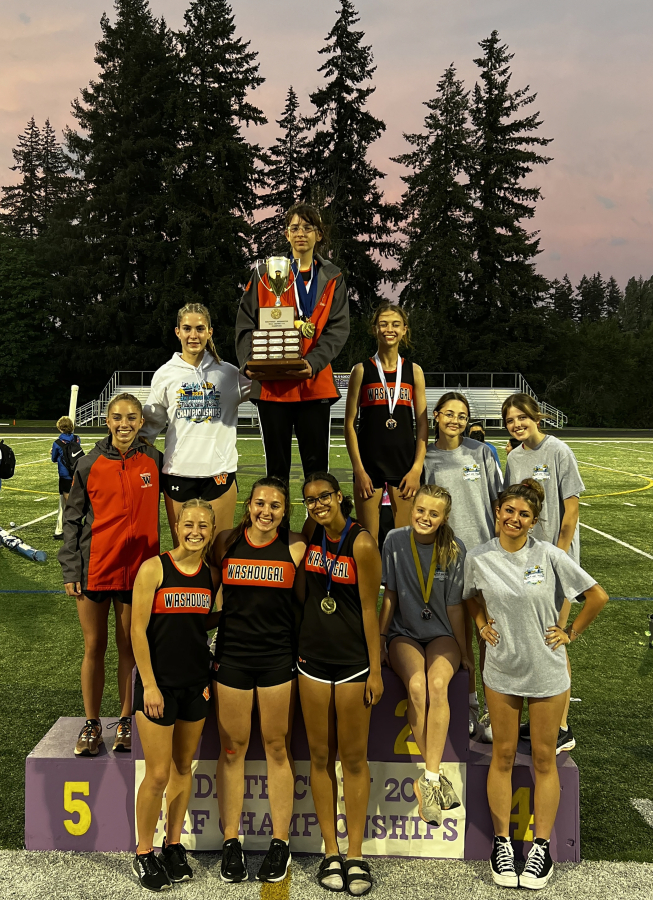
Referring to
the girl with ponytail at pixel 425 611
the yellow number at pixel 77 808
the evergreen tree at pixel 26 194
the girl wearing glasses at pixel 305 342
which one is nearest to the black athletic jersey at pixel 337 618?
the girl with ponytail at pixel 425 611

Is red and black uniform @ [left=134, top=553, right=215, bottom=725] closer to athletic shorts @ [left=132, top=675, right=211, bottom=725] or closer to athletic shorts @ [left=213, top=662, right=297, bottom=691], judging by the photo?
athletic shorts @ [left=132, top=675, right=211, bottom=725]

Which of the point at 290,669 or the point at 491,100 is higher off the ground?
the point at 491,100

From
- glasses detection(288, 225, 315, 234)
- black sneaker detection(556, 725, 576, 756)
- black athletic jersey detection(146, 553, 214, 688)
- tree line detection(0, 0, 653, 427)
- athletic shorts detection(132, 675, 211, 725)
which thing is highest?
tree line detection(0, 0, 653, 427)

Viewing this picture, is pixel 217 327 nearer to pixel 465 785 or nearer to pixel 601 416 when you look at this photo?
pixel 601 416

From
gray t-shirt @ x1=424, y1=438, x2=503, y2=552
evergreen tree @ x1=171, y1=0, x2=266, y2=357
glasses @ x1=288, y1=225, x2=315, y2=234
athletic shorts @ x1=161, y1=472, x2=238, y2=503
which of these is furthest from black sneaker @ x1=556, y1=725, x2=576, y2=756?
evergreen tree @ x1=171, y1=0, x2=266, y2=357

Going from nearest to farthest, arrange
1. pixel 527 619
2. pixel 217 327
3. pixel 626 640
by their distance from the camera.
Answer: pixel 527 619 → pixel 626 640 → pixel 217 327

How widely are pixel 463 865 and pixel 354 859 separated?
54cm

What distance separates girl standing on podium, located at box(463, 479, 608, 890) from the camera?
3154 mm

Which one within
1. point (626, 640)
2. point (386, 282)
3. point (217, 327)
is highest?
point (386, 282)

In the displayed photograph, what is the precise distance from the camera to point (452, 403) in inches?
152

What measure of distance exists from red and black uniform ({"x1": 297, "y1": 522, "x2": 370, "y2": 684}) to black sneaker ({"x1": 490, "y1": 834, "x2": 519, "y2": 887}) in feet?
3.31

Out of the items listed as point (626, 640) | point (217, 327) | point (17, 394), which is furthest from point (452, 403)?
point (17, 394)

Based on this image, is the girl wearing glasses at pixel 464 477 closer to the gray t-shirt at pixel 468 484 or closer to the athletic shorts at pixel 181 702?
the gray t-shirt at pixel 468 484

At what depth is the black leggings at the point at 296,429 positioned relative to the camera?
3936 mm
